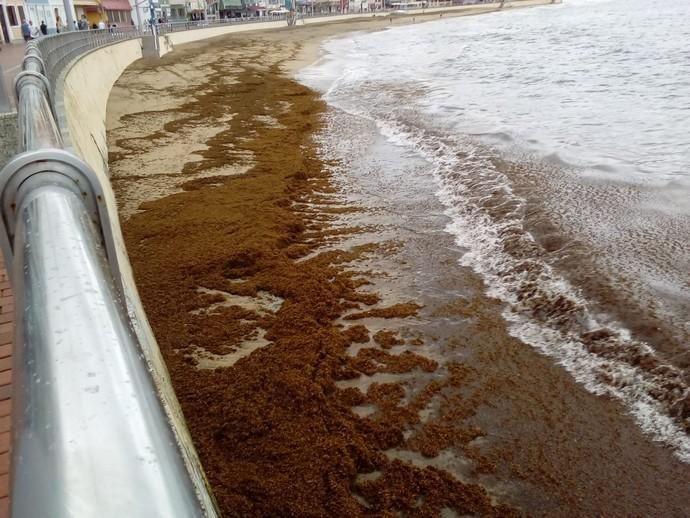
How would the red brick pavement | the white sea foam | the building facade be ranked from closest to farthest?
the red brick pavement → the white sea foam → the building facade

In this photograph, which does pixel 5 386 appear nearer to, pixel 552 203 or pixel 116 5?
pixel 552 203

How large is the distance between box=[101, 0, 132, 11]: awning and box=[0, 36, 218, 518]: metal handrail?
224ft

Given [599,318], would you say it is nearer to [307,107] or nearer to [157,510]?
[157,510]

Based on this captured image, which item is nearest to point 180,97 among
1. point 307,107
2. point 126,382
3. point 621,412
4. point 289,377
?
point 307,107

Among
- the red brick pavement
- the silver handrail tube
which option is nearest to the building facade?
the red brick pavement

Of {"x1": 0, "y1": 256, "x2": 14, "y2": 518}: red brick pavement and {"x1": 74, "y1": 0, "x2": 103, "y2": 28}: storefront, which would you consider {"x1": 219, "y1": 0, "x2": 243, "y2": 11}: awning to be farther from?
{"x1": 0, "y1": 256, "x2": 14, "y2": 518}: red brick pavement

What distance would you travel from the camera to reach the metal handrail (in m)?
0.59

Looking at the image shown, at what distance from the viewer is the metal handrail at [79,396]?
0.59 meters

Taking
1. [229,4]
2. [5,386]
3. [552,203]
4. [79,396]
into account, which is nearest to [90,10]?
[229,4]

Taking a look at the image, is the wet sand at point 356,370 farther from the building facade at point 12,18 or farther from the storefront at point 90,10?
the storefront at point 90,10

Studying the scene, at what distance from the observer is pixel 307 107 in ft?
54.2

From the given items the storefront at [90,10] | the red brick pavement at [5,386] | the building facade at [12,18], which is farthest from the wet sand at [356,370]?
the storefront at [90,10]

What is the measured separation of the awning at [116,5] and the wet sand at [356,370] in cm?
6136

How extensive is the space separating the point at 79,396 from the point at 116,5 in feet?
238
